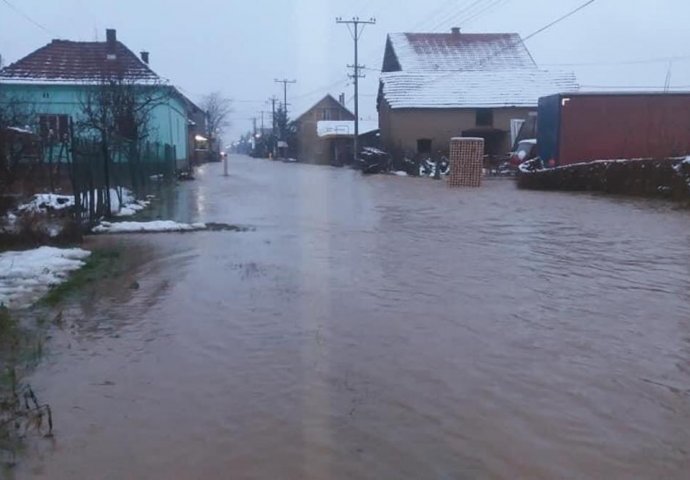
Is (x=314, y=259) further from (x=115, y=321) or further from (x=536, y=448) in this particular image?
(x=536, y=448)

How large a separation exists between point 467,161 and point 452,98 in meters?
22.9

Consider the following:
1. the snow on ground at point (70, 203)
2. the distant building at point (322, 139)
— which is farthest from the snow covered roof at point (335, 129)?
the snow on ground at point (70, 203)

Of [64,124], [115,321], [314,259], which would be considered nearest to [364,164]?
[64,124]

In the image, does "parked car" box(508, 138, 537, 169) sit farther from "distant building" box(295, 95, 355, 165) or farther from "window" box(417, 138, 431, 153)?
"distant building" box(295, 95, 355, 165)

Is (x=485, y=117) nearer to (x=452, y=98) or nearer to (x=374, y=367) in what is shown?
(x=452, y=98)

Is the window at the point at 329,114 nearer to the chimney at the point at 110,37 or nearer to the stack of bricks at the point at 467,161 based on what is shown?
the chimney at the point at 110,37

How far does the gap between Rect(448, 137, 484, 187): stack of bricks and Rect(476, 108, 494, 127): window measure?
22374mm

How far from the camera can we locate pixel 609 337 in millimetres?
7078

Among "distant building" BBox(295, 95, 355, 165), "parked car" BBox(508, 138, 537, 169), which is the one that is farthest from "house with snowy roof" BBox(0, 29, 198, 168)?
"distant building" BBox(295, 95, 355, 165)

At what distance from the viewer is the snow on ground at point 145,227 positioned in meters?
14.7

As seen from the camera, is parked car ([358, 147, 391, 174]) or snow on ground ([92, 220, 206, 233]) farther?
parked car ([358, 147, 391, 174])

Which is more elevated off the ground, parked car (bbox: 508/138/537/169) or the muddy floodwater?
parked car (bbox: 508/138/537/169)

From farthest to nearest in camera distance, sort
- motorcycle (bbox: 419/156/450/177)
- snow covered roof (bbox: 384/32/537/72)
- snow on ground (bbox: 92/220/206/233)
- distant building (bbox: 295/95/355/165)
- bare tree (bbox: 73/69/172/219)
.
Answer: distant building (bbox: 295/95/355/165)
snow covered roof (bbox: 384/32/537/72)
motorcycle (bbox: 419/156/450/177)
bare tree (bbox: 73/69/172/219)
snow on ground (bbox: 92/220/206/233)

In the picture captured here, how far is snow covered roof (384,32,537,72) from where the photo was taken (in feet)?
192
